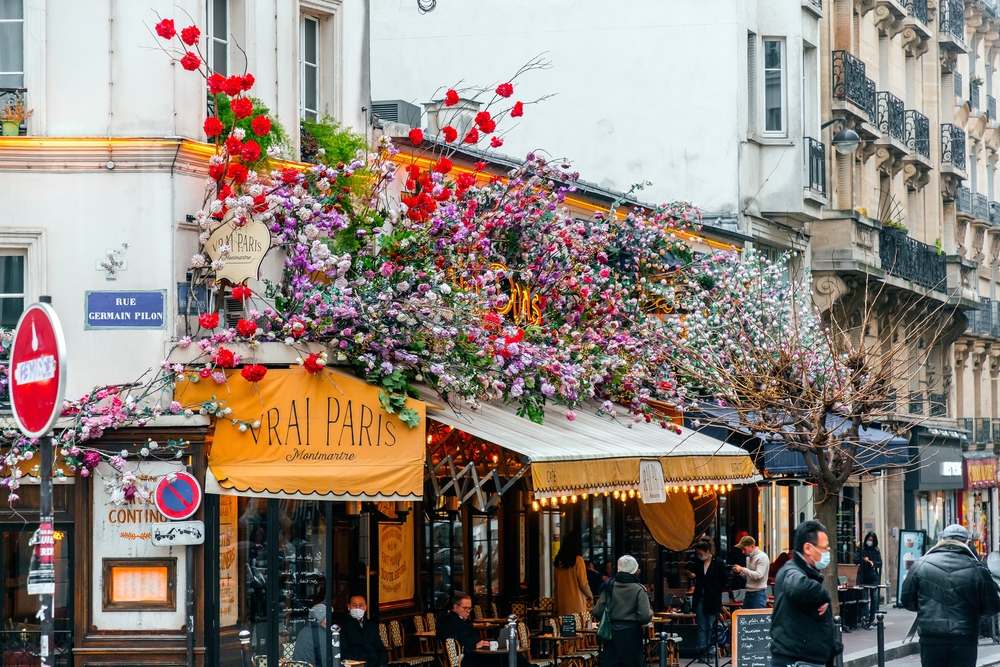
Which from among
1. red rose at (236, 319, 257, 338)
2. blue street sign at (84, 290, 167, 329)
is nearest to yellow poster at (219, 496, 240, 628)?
red rose at (236, 319, 257, 338)

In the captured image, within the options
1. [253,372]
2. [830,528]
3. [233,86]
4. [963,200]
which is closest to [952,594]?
[830,528]

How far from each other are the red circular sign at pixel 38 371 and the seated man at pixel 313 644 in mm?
6635

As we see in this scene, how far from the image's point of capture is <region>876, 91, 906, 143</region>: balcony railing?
37656 millimetres

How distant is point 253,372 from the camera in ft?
47.5

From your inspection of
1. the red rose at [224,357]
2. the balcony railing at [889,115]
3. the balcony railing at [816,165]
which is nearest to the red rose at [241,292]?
the red rose at [224,357]

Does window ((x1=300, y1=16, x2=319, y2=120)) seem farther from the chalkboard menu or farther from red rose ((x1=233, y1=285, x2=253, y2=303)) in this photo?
the chalkboard menu

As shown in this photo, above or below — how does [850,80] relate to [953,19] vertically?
below

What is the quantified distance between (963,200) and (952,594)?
1381 inches

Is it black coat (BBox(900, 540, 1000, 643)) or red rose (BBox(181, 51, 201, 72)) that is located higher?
red rose (BBox(181, 51, 201, 72))

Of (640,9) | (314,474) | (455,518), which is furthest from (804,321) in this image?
(314,474)

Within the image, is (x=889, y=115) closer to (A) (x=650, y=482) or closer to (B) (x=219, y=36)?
(A) (x=650, y=482)

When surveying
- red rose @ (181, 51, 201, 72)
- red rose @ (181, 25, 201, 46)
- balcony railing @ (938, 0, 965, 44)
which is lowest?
red rose @ (181, 51, 201, 72)

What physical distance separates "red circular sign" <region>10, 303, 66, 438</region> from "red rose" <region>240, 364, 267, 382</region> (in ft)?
18.3

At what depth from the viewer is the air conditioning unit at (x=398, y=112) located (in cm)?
1900
